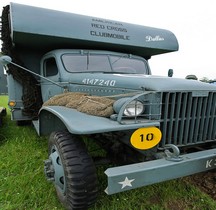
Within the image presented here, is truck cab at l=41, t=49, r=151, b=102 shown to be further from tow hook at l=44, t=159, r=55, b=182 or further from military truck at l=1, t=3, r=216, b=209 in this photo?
tow hook at l=44, t=159, r=55, b=182

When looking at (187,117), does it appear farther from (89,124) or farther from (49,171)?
(49,171)

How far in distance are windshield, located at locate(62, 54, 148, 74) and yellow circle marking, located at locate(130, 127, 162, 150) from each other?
1.92 m

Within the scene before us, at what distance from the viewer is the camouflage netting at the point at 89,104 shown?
215 cm

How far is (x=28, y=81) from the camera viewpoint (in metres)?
4.70

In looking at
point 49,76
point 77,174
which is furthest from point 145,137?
point 49,76

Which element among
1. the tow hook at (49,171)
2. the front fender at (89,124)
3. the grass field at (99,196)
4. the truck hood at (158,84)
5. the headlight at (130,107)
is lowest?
the grass field at (99,196)

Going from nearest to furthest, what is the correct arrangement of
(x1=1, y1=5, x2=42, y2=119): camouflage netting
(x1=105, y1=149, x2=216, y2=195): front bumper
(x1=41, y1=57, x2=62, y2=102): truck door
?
(x1=105, y1=149, x2=216, y2=195): front bumper → (x1=41, y1=57, x2=62, y2=102): truck door → (x1=1, y1=5, x2=42, y2=119): camouflage netting

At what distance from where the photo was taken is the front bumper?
65.9 inches

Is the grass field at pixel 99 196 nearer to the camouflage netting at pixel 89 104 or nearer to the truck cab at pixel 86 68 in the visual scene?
the camouflage netting at pixel 89 104

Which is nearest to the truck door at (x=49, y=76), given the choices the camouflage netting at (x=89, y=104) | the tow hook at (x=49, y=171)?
the camouflage netting at (x=89, y=104)

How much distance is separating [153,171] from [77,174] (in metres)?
0.67

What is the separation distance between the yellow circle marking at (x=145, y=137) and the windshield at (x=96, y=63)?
192cm

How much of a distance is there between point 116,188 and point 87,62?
2554 mm

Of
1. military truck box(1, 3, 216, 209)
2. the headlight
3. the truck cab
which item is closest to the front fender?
military truck box(1, 3, 216, 209)
